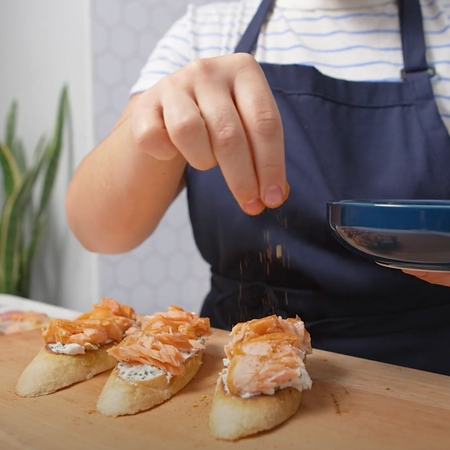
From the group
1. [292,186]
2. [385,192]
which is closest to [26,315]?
[292,186]

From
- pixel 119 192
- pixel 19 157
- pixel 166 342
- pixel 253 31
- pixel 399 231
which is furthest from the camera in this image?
pixel 19 157

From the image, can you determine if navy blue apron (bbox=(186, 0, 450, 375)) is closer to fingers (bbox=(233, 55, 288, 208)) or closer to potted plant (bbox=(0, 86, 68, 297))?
fingers (bbox=(233, 55, 288, 208))

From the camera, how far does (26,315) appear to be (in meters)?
1.20

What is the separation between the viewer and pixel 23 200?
6.96ft

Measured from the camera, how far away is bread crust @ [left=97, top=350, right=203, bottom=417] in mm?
693

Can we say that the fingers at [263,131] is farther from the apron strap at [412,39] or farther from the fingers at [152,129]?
the apron strap at [412,39]

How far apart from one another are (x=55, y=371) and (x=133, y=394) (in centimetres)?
15

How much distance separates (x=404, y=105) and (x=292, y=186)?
0.92ft

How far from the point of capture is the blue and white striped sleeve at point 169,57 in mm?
1188

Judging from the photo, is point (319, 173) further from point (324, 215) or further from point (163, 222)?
point (163, 222)

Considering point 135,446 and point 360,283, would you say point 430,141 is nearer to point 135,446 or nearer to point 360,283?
point 360,283

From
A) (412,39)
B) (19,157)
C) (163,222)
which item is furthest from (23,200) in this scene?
(412,39)

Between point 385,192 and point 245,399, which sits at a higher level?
point 385,192

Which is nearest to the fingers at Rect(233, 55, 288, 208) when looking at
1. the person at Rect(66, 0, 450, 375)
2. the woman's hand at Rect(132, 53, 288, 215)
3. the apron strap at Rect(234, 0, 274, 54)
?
the woman's hand at Rect(132, 53, 288, 215)
